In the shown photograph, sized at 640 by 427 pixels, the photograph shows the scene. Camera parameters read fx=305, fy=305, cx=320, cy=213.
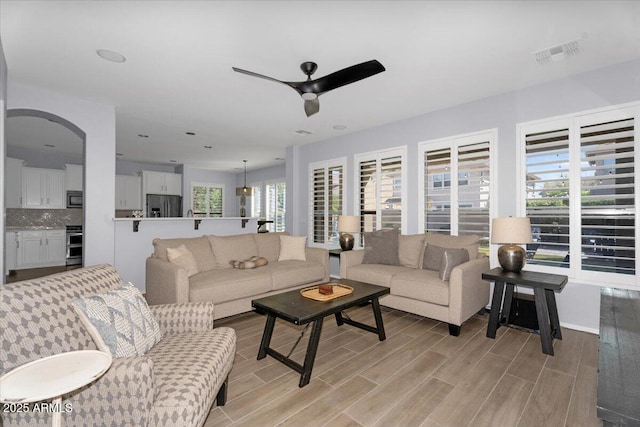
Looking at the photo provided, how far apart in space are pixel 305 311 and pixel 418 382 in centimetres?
95

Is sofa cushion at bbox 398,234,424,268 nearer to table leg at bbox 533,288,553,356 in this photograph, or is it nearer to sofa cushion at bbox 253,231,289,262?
table leg at bbox 533,288,553,356

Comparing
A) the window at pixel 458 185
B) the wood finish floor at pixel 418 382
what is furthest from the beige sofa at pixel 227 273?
the window at pixel 458 185

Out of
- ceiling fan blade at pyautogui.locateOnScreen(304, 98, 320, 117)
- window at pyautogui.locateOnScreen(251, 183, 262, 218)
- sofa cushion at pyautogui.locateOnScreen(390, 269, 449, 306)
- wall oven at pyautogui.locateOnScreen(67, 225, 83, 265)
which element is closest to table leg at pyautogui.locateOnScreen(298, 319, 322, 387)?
sofa cushion at pyautogui.locateOnScreen(390, 269, 449, 306)

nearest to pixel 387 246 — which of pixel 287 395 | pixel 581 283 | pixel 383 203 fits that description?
pixel 383 203

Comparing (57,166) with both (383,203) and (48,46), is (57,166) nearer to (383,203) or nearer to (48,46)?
(48,46)

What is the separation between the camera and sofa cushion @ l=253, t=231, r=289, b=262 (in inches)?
172

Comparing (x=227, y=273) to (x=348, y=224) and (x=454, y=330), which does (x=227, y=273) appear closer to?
(x=348, y=224)

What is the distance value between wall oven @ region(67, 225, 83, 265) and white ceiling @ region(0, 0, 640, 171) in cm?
452

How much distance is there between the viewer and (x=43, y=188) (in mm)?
6816

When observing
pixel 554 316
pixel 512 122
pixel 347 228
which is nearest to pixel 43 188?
pixel 347 228

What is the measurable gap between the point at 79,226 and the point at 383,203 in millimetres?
7063

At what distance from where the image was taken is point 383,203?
490 cm

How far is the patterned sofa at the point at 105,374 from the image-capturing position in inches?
48.7

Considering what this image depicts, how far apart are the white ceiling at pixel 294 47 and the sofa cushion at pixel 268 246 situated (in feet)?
5.90
